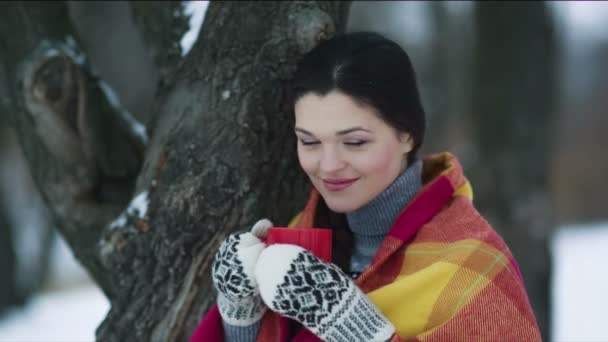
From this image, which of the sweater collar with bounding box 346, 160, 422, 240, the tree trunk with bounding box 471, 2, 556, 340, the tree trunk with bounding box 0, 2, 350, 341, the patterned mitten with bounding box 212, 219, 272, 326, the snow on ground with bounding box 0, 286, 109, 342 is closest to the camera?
the patterned mitten with bounding box 212, 219, 272, 326

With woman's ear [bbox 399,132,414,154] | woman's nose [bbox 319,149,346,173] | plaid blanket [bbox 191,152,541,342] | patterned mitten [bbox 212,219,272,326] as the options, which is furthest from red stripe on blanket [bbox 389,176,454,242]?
patterned mitten [bbox 212,219,272,326]

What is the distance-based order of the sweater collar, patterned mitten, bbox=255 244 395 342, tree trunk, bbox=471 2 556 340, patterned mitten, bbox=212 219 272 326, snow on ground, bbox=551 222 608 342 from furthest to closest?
1. snow on ground, bbox=551 222 608 342
2. tree trunk, bbox=471 2 556 340
3. the sweater collar
4. patterned mitten, bbox=212 219 272 326
5. patterned mitten, bbox=255 244 395 342

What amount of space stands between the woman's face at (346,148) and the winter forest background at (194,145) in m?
0.41

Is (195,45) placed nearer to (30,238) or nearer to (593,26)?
(30,238)

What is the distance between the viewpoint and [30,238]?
1204 centimetres

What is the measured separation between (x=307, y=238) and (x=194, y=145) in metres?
0.60

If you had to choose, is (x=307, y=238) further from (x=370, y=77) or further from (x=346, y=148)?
(x=370, y=77)

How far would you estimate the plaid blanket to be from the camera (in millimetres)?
1932

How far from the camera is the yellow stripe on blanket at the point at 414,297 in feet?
6.44

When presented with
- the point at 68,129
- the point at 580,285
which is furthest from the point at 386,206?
the point at 580,285

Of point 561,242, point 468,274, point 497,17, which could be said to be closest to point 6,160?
point 561,242

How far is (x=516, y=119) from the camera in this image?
4703 mm

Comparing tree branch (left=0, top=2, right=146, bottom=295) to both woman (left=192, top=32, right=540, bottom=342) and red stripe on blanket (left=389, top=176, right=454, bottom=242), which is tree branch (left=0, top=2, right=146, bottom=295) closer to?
woman (left=192, top=32, right=540, bottom=342)

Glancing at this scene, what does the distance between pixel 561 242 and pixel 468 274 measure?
10336 mm
